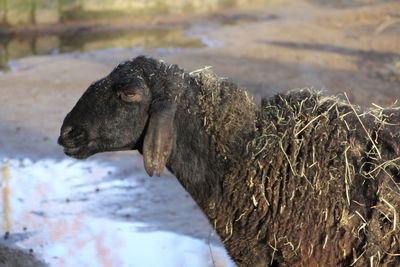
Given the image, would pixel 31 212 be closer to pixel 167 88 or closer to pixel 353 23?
pixel 167 88

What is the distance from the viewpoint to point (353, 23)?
21.5 metres

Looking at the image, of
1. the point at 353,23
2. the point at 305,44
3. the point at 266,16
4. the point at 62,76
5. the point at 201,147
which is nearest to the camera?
the point at 201,147

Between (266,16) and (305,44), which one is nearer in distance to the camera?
(305,44)

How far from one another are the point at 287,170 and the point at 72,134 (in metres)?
1.45

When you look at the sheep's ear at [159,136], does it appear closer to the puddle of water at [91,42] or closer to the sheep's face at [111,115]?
the sheep's face at [111,115]

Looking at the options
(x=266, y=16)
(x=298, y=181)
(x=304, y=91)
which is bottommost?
(x=266, y=16)

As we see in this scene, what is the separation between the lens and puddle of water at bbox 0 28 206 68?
17.4 m

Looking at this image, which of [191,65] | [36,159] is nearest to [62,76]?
[191,65]

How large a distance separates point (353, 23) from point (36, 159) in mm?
14125

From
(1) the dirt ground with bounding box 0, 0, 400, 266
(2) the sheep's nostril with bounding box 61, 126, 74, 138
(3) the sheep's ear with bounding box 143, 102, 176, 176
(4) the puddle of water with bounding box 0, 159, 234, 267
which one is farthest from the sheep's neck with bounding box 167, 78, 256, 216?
(1) the dirt ground with bounding box 0, 0, 400, 266

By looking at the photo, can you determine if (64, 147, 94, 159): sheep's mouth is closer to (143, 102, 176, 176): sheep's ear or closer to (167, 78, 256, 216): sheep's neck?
(143, 102, 176, 176): sheep's ear

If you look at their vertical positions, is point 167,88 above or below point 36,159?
above

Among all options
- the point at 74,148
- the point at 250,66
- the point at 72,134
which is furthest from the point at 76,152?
the point at 250,66

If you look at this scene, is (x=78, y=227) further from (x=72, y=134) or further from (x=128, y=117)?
(x=128, y=117)
